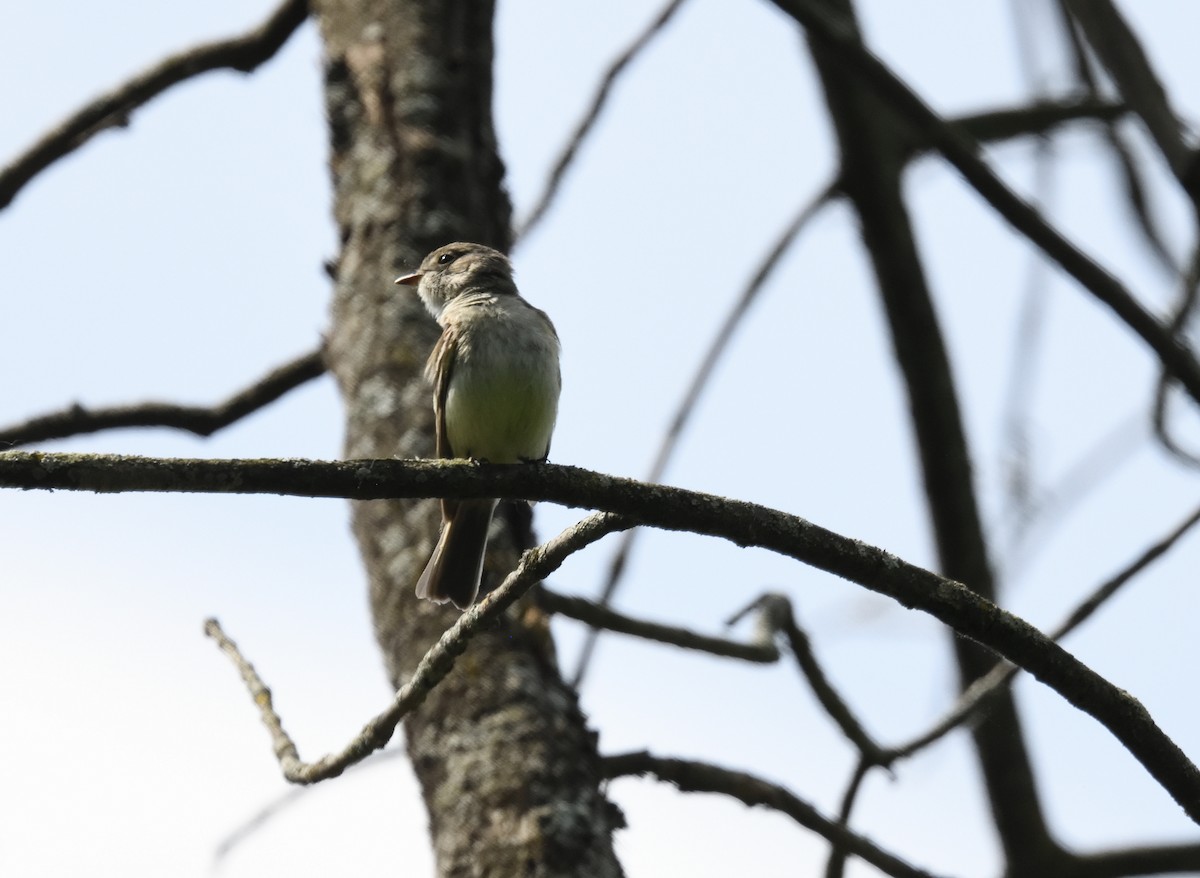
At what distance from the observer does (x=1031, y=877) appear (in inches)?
188

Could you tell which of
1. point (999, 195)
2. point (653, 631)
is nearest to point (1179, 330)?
point (999, 195)

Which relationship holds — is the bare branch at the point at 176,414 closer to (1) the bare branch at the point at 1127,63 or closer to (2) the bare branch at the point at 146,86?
(2) the bare branch at the point at 146,86

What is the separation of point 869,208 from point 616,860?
277cm

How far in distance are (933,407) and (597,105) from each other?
1.60 meters

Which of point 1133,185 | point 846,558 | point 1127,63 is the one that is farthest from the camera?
point 1133,185

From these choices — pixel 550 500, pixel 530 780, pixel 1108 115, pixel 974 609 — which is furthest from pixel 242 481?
pixel 1108 115

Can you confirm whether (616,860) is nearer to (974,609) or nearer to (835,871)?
(835,871)

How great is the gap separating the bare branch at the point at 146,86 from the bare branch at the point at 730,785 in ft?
10.0

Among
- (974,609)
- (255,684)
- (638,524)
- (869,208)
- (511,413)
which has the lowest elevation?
(974,609)

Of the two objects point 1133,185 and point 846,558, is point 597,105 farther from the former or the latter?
point 846,558

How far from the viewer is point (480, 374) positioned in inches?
201

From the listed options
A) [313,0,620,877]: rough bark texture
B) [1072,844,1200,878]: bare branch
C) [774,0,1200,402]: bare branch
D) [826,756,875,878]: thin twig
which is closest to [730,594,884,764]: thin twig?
[826,756,875,878]: thin twig

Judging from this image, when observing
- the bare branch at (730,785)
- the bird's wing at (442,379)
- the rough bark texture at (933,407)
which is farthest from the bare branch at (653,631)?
the rough bark texture at (933,407)

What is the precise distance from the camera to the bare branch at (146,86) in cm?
549
